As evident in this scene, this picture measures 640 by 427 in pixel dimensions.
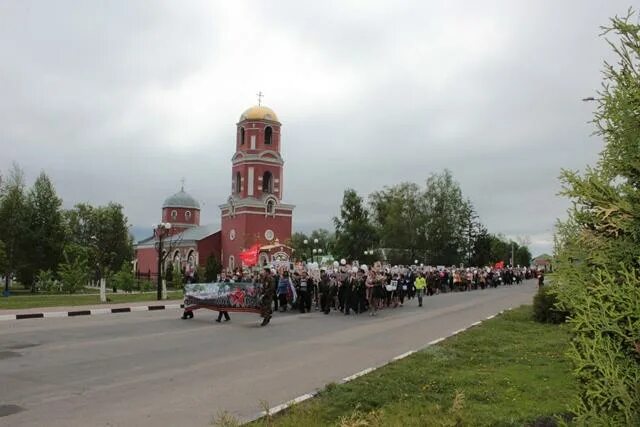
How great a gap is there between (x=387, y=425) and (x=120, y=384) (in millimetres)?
4881

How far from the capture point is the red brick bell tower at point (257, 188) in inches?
2586

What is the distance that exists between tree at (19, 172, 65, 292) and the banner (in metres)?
27.6

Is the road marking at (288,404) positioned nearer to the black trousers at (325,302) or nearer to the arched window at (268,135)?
the black trousers at (325,302)

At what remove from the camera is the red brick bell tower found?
65.7 meters

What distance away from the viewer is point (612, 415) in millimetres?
3389

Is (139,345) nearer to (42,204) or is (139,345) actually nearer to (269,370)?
(269,370)

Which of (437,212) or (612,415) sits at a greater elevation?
(437,212)

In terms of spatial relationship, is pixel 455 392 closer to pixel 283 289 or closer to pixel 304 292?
pixel 304 292

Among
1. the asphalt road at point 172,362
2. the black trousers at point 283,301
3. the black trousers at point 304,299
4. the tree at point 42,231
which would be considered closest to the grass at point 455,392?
the asphalt road at point 172,362

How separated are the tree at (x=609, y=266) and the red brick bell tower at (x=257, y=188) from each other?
61.7 m

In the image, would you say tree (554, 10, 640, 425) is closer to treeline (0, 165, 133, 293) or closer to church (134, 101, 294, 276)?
treeline (0, 165, 133, 293)

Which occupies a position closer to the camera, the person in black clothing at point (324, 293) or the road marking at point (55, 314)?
the road marking at point (55, 314)

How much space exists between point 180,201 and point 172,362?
79042mm

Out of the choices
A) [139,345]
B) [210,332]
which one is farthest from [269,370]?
[210,332]
